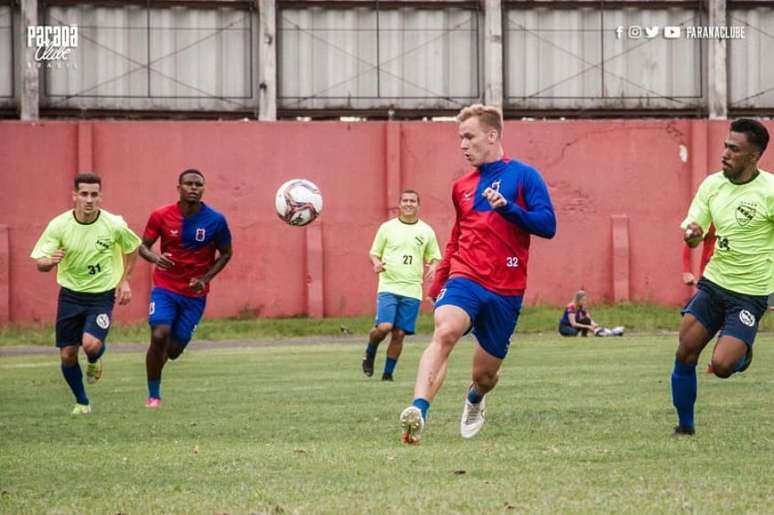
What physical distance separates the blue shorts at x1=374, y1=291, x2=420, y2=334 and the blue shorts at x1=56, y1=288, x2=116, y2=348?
5.14 m

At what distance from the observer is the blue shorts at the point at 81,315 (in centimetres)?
1603

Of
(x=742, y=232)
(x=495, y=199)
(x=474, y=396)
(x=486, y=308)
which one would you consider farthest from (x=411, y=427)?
(x=742, y=232)

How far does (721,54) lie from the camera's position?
39.4m

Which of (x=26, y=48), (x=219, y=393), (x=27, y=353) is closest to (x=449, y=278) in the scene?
(x=219, y=393)

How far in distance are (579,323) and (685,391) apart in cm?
2127

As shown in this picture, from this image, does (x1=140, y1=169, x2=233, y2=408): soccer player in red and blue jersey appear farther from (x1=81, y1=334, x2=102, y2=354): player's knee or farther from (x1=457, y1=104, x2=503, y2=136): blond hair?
(x1=457, y1=104, x2=503, y2=136): blond hair

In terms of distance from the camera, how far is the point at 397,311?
68.1ft

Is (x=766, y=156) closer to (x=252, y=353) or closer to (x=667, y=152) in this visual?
(x=667, y=152)

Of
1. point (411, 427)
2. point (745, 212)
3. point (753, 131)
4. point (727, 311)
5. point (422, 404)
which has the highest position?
point (753, 131)

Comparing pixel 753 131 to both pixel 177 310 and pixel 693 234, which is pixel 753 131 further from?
pixel 177 310

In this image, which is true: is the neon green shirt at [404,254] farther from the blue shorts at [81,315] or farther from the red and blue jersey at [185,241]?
the blue shorts at [81,315]

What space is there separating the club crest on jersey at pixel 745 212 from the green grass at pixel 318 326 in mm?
22323

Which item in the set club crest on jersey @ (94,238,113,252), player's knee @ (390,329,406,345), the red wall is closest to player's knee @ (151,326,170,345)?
club crest on jersey @ (94,238,113,252)

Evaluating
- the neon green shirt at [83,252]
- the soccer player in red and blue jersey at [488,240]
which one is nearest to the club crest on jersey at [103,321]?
the neon green shirt at [83,252]
